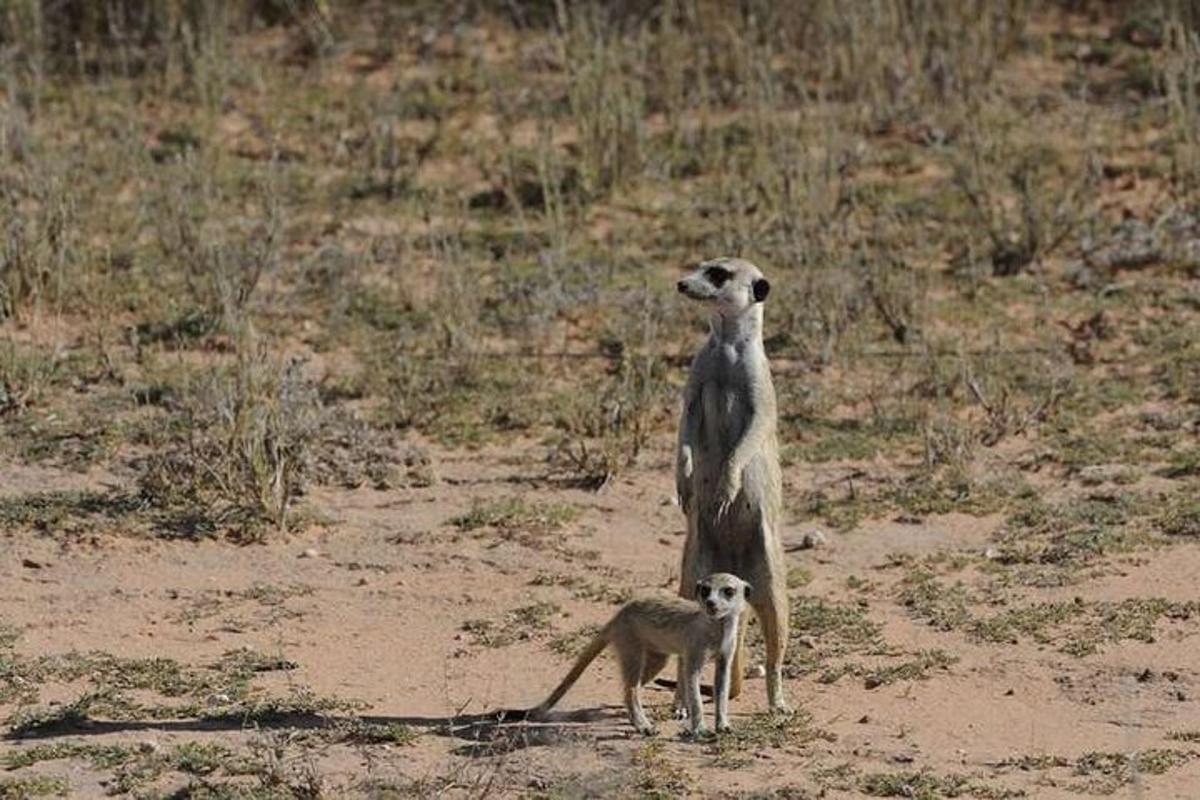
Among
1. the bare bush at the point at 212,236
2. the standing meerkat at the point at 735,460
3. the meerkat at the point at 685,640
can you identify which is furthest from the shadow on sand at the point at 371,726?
the bare bush at the point at 212,236

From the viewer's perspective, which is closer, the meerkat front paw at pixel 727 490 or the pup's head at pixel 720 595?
the pup's head at pixel 720 595

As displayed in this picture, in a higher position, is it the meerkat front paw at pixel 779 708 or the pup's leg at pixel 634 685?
the pup's leg at pixel 634 685

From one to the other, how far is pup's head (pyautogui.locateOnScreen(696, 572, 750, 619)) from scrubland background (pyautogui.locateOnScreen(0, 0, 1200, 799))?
0.45m

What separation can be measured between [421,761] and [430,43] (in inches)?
374

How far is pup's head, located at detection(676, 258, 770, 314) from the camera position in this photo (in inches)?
360

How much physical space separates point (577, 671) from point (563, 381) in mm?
4394

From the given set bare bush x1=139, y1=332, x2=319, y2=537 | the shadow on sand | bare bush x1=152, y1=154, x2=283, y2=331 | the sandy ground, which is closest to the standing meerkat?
the sandy ground

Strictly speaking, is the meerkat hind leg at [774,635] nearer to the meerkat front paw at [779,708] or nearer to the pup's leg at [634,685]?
the meerkat front paw at [779,708]

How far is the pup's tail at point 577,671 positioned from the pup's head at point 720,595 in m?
0.40

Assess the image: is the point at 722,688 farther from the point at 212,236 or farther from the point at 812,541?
the point at 212,236

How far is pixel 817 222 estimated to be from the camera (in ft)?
45.9

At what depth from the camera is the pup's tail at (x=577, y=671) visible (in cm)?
856

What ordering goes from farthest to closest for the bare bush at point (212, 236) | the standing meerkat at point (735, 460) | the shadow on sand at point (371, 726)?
1. the bare bush at point (212, 236)
2. the standing meerkat at point (735, 460)
3. the shadow on sand at point (371, 726)

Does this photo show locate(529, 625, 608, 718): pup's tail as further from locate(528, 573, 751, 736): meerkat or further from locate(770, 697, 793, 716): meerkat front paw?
locate(770, 697, 793, 716): meerkat front paw
